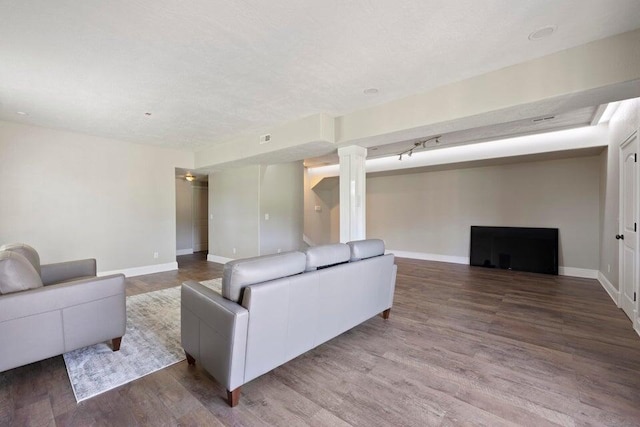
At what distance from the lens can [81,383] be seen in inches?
78.4

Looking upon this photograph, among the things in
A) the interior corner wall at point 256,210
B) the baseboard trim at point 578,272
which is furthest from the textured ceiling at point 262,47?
the baseboard trim at point 578,272

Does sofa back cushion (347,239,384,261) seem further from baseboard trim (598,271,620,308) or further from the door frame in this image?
baseboard trim (598,271,620,308)

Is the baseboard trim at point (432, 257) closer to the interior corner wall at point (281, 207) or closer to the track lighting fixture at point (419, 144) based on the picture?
the track lighting fixture at point (419, 144)

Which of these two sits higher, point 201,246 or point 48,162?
point 48,162

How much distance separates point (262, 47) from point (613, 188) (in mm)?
5067

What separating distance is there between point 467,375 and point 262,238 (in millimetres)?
4679

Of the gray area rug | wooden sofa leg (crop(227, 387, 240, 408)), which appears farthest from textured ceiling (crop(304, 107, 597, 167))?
wooden sofa leg (crop(227, 387, 240, 408))

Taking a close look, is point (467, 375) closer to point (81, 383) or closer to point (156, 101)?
point (81, 383)

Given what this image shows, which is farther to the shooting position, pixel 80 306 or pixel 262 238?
pixel 262 238

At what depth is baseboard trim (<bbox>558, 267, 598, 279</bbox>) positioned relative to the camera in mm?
5037

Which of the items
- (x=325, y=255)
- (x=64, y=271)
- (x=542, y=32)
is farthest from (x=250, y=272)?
(x=542, y=32)

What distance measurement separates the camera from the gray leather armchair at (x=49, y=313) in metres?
1.89

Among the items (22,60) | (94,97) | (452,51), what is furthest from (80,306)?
(452,51)

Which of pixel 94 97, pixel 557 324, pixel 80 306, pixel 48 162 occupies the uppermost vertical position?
pixel 94 97
